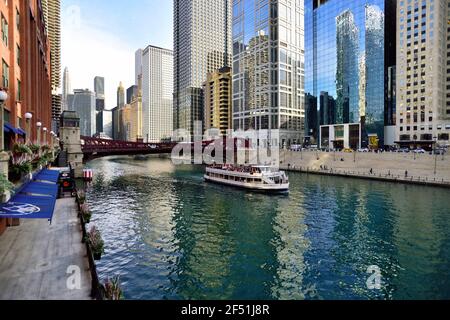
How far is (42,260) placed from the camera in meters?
17.6

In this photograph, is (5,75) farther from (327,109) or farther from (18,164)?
(327,109)

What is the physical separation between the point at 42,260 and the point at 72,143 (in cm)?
6078

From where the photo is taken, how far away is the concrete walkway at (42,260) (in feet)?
44.7

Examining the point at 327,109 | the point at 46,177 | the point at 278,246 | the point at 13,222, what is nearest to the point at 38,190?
the point at 13,222

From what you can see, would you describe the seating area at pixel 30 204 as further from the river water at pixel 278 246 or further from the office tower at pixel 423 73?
the office tower at pixel 423 73

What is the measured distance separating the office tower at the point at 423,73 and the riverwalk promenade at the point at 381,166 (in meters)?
45.2

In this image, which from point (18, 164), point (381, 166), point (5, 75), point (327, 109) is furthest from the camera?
point (327, 109)

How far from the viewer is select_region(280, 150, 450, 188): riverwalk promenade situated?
63.1m

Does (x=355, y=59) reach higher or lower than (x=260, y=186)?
higher

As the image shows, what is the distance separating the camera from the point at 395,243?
86.9ft

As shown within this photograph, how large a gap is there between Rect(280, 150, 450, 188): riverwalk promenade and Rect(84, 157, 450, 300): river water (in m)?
16.6

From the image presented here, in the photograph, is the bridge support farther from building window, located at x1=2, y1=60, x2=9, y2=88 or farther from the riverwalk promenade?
the riverwalk promenade

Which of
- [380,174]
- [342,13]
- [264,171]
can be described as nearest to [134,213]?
[264,171]

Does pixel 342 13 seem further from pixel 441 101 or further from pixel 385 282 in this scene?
pixel 385 282
